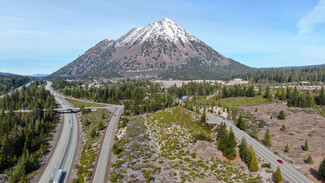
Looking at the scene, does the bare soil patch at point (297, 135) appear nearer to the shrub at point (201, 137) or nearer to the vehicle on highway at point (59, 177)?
the shrub at point (201, 137)

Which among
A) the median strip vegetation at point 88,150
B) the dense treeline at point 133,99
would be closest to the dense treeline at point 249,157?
the median strip vegetation at point 88,150

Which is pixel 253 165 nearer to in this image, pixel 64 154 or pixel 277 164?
pixel 277 164

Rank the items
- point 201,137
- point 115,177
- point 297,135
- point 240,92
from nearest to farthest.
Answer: point 115,177 < point 201,137 < point 297,135 < point 240,92

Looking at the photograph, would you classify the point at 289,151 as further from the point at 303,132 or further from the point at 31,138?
the point at 31,138

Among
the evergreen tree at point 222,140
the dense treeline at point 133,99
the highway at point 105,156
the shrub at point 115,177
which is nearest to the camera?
the shrub at point 115,177

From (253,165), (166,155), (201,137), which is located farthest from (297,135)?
(166,155)

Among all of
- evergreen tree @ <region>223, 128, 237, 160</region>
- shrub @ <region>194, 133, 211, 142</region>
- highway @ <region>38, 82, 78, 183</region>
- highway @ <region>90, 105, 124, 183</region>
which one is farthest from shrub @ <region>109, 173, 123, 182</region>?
shrub @ <region>194, 133, 211, 142</region>

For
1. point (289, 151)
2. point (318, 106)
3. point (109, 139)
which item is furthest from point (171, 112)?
point (318, 106)

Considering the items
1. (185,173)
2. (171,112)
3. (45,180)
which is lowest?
(45,180)

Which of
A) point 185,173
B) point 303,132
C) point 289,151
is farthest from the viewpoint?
point 303,132

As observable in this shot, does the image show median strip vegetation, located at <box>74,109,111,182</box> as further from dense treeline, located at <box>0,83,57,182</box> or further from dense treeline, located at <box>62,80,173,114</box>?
dense treeline, located at <box>62,80,173,114</box>

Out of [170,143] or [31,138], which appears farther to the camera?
[31,138]
